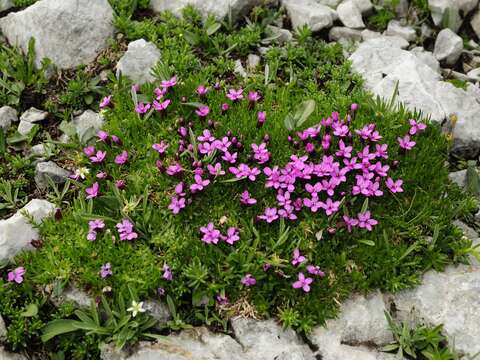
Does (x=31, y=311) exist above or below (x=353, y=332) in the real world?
above

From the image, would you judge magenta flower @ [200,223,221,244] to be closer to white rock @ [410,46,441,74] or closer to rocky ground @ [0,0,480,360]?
rocky ground @ [0,0,480,360]

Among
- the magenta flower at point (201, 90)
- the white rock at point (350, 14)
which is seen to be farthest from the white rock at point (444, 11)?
the magenta flower at point (201, 90)

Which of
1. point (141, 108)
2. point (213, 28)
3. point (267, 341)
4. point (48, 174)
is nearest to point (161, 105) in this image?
point (141, 108)

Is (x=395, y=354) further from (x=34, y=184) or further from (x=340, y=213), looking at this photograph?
(x=34, y=184)

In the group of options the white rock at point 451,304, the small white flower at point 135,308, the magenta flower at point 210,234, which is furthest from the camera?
the magenta flower at point 210,234

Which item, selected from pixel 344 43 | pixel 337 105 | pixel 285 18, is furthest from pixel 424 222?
pixel 285 18

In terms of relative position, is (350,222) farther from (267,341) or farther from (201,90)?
(201,90)

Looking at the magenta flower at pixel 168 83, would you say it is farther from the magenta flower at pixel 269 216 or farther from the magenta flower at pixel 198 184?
the magenta flower at pixel 269 216
